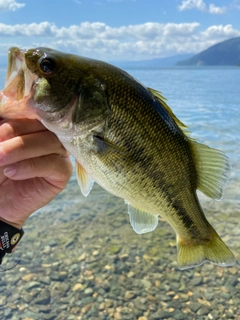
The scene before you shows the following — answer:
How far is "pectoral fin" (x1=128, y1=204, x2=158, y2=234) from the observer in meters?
1.87

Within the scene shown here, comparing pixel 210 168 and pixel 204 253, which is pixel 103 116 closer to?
pixel 210 168

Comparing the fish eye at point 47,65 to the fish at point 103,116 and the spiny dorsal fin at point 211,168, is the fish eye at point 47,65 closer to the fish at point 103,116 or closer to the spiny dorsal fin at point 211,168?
the fish at point 103,116

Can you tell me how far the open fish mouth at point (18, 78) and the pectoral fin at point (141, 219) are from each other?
79 cm

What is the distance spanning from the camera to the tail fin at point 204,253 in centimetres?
187

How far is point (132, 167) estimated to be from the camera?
1636 mm

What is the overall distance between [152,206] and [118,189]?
0.79 ft

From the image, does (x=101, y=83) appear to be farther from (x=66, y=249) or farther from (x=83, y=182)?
(x=66, y=249)

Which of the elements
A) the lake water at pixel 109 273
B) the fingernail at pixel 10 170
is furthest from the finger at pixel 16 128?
the lake water at pixel 109 273

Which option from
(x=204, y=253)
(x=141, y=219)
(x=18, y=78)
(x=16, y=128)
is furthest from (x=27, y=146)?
(x=204, y=253)

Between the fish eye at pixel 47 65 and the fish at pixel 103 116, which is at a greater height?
the fish eye at pixel 47 65

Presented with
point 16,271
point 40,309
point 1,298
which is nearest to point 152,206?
point 40,309

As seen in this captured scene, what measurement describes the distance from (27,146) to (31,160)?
141mm

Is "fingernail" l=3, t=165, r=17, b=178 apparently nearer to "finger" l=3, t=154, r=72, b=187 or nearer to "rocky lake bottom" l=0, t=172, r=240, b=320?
"finger" l=3, t=154, r=72, b=187

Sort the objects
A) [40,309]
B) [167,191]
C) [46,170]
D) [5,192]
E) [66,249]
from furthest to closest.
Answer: [66,249] → [40,309] → [5,192] → [46,170] → [167,191]
